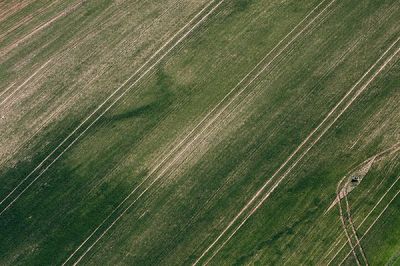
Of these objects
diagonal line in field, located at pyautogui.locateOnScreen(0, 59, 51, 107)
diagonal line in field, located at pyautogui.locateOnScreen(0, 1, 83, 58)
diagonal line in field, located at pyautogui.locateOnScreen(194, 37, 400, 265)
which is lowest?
diagonal line in field, located at pyautogui.locateOnScreen(194, 37, 400, 265)

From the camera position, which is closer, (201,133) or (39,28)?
(201,133)

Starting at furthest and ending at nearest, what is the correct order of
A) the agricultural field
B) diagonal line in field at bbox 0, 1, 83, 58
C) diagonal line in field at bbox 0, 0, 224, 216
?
diagonal line in field at bbox 0, 1, 83, 58 < diagonal line in field at bbox 0, 0, 224, 216 < the agricultural field

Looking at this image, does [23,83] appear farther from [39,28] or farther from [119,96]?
[119,96]

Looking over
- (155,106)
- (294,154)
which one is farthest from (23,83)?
(294,154)

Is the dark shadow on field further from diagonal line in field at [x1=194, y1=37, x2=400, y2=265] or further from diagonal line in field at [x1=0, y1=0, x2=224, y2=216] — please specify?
diagonal line in field at [x1=194, y1=37, x2=400, y2=265]

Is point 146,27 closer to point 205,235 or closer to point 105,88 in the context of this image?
point 105,88

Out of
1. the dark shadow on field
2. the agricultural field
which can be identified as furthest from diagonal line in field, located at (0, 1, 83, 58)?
the dark shadow on field

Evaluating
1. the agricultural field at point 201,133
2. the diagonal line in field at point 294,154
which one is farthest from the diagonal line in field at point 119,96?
the diagonal line in field at point 294,154

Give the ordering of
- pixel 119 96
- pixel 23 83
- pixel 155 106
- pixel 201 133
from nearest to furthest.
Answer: pixel 201 133, pixel 155 106, pixel 119 96, pixel 23 83
